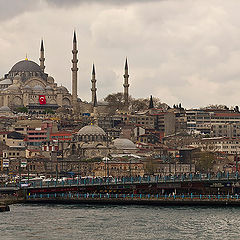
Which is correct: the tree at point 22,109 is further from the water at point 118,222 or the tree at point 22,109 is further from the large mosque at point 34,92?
the water at point 118,222

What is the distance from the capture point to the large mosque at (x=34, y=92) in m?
165

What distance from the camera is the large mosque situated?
165250 millimetres

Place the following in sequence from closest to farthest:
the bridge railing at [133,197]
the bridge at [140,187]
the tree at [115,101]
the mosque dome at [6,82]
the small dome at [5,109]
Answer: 1. the bridge railing at [133,197]
2. the bridge at [140,187]
3. the small dome at [5,109]
4. the tree at [115,101]
5. the mosque dome at [6,82]

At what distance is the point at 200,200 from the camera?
76312 mm

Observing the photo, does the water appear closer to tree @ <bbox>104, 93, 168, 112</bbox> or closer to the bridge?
the bridge

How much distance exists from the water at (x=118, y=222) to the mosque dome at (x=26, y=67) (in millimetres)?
96481

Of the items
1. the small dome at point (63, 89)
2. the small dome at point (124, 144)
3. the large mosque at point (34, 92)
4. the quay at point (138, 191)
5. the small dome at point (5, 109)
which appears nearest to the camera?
the quay at point (138, 191)

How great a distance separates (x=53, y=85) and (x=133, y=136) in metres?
31.1

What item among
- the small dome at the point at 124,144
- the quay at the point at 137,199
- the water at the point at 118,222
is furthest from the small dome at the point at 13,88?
the water at the point at 118,222

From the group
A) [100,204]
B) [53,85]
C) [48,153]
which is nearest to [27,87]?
[53,85]

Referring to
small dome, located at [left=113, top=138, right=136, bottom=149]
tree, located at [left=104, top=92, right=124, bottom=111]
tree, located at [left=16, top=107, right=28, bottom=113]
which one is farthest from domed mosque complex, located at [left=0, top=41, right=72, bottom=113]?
small dome, located at [left=113, top=138, right=136, bottom=149]

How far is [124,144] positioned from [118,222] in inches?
2612

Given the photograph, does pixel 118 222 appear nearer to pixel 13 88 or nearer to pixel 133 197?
pixel 133 197

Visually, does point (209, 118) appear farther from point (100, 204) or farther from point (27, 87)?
point (100, 204)
